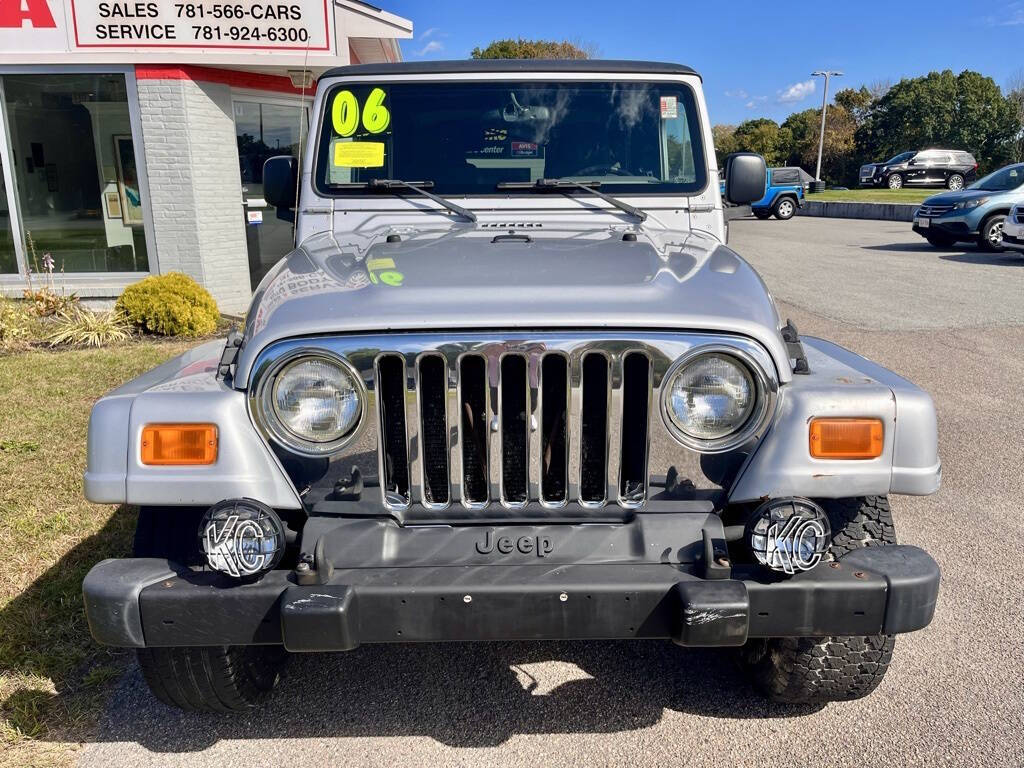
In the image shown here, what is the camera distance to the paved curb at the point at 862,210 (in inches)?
988

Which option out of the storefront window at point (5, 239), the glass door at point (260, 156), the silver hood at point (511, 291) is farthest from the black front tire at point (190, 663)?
the storefront window at point (5, 239)

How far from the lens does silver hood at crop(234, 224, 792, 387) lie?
7.07 ft

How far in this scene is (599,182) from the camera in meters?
3.45

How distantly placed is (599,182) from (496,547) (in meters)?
1.81

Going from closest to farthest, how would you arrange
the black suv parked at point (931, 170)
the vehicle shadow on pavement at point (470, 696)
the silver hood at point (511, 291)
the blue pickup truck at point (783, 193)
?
the silver hood at point (511, 291) → the vehicle shadow on pavement at point (470, 696) → the blue pickup truck at point (783, 193) → the black suv parked at point (931, 170)

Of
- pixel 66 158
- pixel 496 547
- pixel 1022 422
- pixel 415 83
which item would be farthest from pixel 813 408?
pixel 66 158

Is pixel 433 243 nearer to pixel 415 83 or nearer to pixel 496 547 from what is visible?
pixel 415 83

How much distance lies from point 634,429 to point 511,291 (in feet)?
1.62

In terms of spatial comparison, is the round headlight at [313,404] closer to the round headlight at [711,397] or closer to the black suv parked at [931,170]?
the round headlight at [711,397]

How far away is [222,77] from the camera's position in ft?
31.1

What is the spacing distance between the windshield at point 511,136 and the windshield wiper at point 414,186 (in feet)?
0.11

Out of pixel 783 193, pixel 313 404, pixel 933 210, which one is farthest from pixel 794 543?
pixel 783 193

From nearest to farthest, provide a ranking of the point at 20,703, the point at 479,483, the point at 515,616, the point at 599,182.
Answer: the point at 515,616 → the point at 479,483 → the point at 20,703 → the point at 599,182

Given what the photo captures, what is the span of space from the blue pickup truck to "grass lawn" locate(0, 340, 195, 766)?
2483 cm
